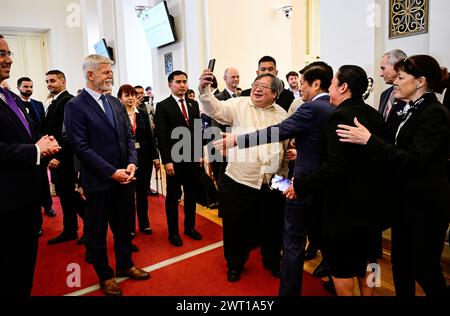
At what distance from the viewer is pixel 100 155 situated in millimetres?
2533

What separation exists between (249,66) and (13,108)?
5128mm

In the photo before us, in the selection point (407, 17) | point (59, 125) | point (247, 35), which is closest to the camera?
point (407, 17)

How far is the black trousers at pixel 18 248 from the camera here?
74.6 inches

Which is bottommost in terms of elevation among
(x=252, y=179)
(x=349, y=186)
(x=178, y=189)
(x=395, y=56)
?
(x=178, y=189)

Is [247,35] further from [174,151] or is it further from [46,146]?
[46,146]

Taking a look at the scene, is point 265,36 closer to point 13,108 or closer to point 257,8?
point 257,8

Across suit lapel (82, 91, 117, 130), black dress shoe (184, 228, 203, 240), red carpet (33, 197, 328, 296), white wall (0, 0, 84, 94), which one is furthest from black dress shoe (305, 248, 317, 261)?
white wall (0, 0, 84, 94)

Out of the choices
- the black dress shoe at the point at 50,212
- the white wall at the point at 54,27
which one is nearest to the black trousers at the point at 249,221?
the black dress shoe at the point at 50,212

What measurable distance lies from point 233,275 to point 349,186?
1.35 metres

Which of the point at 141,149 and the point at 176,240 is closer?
the point at 176,240

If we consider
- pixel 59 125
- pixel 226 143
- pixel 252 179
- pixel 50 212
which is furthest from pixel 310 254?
pixel 50 212

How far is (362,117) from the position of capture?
184cm

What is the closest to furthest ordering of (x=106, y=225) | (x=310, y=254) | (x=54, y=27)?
(x=106, y=225)
(x=310, y=254)
(x=54, y=27)

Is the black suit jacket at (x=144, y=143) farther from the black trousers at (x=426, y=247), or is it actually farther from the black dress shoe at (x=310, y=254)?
the black trousers at (x=426, y=247)
